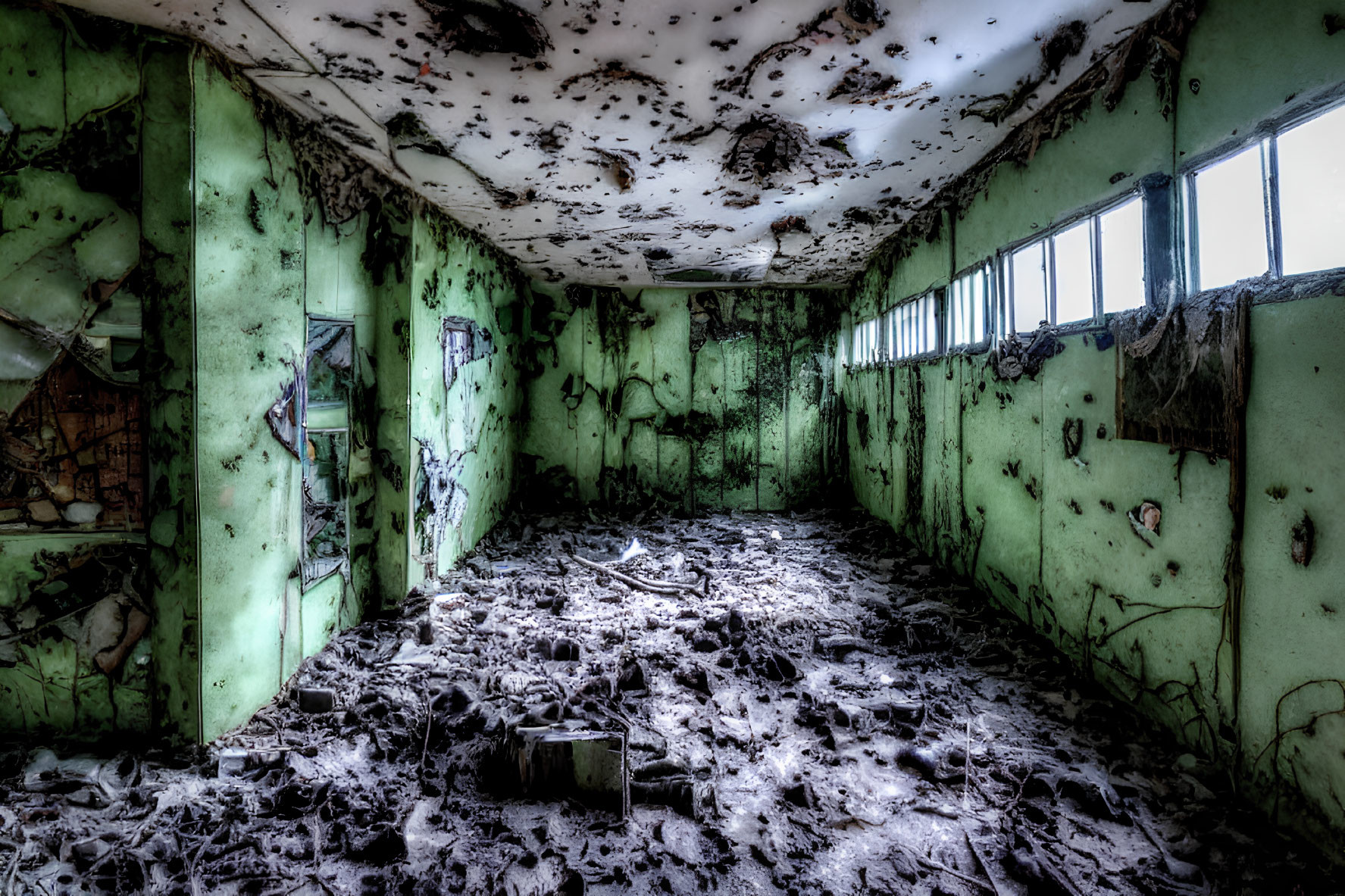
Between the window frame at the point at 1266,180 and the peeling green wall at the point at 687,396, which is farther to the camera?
the peeling green wall at the point at 687,396

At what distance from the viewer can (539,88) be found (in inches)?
102

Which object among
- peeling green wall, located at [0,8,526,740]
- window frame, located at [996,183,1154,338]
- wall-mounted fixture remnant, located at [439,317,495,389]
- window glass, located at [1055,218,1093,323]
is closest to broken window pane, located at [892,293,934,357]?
window frame, located at [996,183,1154,338]

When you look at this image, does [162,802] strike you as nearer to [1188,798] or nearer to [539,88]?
[539,88]

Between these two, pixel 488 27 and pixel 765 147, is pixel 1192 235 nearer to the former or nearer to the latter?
pixel 765 147

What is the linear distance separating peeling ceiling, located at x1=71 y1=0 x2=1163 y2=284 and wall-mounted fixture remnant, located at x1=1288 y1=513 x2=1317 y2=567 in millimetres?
1771

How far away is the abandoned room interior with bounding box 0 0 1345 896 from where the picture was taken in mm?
1794

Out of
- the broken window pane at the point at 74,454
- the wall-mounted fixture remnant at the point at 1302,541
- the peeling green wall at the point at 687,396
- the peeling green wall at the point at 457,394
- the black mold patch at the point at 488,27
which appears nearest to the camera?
the wall-mounted fixture remnant at the point at 1302,541

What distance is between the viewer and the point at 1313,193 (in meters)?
1.67

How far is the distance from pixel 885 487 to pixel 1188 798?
3.88 m

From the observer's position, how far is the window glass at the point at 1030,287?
3.10 m

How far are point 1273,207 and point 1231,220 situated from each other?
159 millimetres

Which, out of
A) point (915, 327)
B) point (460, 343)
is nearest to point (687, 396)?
point (915, 327)

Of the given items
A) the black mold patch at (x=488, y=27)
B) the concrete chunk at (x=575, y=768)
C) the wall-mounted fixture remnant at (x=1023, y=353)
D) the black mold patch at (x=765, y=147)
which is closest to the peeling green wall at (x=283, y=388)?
the black mold patch at (x=488, y=27)

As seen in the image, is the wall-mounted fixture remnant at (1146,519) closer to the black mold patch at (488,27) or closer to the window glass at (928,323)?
the window glass at (928,323)
